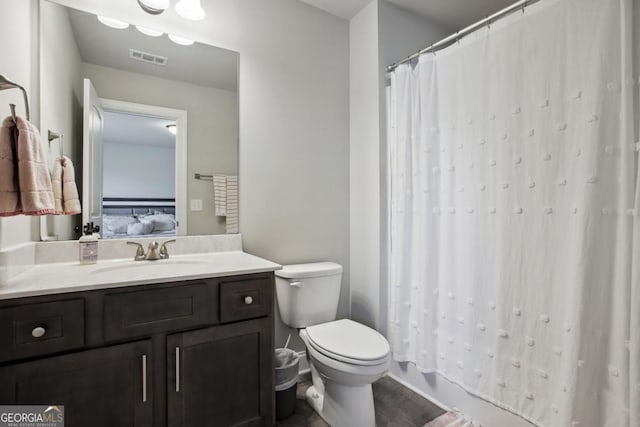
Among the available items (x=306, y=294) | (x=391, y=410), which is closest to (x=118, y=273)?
(x=306, y=294)

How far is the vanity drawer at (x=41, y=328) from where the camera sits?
96cm

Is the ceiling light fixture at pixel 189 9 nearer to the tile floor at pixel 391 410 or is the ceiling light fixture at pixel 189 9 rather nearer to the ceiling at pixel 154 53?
the ceiling at pixel 154 53

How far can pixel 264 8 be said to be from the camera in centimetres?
194

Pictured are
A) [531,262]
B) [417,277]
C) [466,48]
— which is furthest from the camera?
[417,277]

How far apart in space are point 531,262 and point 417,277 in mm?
625

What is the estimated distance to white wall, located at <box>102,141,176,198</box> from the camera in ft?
5.23

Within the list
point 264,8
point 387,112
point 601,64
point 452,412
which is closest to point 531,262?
point 601,64

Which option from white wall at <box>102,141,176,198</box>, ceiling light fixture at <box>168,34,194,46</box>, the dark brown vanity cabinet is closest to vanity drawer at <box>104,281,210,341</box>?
the dark brown vanity cabinet

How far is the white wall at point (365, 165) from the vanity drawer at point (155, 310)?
3.89 feet

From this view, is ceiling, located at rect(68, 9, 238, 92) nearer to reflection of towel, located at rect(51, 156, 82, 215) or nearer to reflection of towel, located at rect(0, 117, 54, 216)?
reflection of towel, located at rect(51, 156, 82, 215)

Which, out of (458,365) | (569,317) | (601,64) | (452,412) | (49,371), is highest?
(601,64)

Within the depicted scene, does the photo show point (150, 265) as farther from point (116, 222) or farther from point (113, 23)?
point (113, 23)

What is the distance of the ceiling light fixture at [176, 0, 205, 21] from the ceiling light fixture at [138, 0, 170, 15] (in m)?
0.08

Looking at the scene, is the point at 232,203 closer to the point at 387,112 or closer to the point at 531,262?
the point at 387,112
